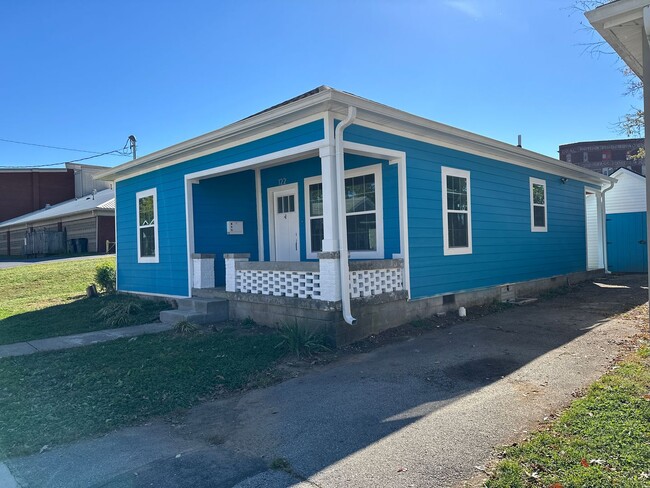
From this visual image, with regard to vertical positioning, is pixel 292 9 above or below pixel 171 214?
above

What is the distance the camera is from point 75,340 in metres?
7.71

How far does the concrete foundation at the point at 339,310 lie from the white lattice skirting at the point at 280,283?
0.34 ft

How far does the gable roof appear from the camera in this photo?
6.88 meters

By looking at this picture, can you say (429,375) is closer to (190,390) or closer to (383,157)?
(190,390)

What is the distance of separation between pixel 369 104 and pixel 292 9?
3964mm

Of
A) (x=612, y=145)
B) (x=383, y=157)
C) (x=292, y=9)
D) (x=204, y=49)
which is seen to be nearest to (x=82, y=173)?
(x=204, y=49)

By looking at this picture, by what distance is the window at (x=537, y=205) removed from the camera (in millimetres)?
12164

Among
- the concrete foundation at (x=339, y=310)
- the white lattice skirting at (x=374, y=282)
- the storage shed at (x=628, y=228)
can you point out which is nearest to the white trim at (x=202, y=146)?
the white lattice skirting at (x=374, y=282)

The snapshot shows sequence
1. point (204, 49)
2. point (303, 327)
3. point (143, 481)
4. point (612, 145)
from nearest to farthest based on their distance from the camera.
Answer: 1. point (143, 481)
2. point (303, 327)
3. point (204, 49)
4. point (612, 145)

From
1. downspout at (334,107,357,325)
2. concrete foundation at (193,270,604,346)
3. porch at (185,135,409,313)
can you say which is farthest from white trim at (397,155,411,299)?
downspout at (334,107,357,325)

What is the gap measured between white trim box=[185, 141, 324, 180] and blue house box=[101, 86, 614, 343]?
0.11 feet

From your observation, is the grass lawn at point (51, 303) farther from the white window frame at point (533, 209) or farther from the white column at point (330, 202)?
the white window frame at point (533, 209)

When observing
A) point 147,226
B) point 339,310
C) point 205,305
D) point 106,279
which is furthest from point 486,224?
point 106,279

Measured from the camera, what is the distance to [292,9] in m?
9.65
